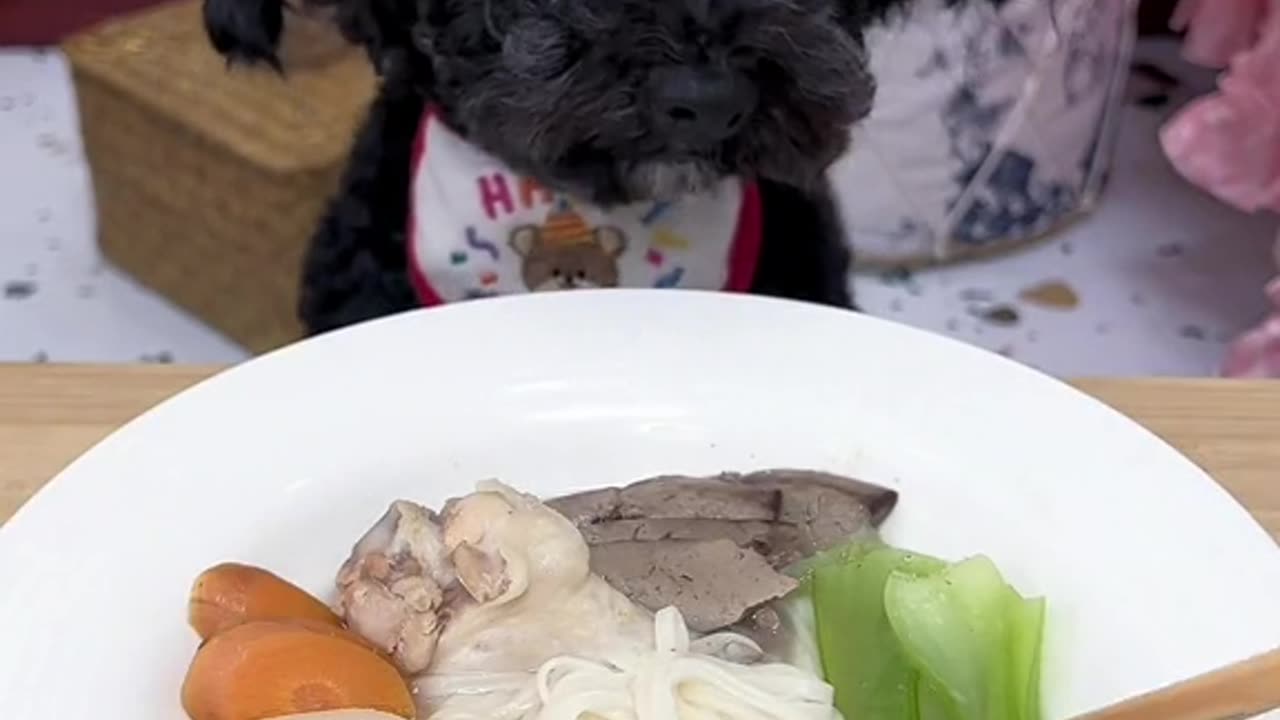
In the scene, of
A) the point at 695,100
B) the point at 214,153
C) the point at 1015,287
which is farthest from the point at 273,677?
the point at 1015,287

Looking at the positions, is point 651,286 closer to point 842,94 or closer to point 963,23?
point 842,94

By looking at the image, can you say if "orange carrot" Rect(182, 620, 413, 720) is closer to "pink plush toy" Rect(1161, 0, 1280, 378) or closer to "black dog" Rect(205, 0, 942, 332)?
"black dog" Rect(205, 0, 942, 332)

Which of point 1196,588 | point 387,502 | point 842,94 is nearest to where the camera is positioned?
point 1196,588

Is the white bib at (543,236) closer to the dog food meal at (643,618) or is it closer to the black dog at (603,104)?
the black dog at (603,104)

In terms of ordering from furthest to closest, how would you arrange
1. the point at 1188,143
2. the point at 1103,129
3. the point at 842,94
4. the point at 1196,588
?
the point at 1103,129 < the point at 1188,143 < the point at 842,94 < the point at 1196,588

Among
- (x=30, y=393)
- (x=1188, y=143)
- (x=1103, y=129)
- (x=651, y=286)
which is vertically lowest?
(x=1103, y=129)

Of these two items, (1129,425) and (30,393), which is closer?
(1129,425)

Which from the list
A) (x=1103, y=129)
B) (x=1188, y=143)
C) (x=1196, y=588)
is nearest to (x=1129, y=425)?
(x=1196, y=588)

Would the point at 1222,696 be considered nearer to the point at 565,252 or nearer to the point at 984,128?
the point at 565,252
